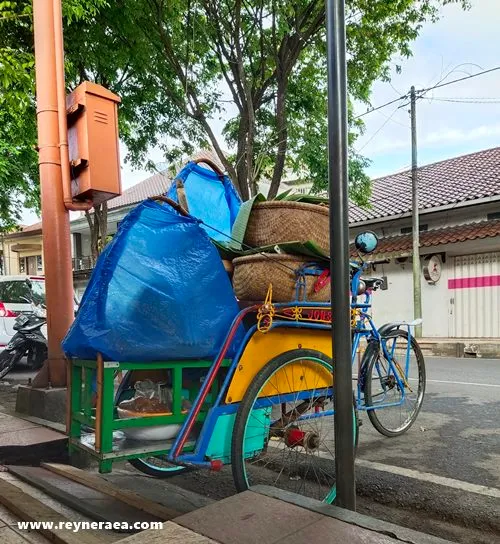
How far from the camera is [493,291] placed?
41.7ft

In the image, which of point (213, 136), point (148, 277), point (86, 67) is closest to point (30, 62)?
point (213, 136)

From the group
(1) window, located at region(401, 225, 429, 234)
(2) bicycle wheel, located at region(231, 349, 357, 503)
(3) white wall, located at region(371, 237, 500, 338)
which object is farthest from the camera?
(1) window, located at region(401, 225, 429, 234)

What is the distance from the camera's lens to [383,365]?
4.03 metres

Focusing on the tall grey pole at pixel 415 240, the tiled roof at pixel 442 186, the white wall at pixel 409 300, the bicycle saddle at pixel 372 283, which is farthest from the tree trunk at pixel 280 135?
the white wall at pixel 409 300

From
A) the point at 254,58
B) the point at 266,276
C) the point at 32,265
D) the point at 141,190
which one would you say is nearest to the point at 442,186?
the point at 254,58

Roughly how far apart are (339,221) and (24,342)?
7.56m

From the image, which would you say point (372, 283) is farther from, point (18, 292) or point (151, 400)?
point (18, 292)

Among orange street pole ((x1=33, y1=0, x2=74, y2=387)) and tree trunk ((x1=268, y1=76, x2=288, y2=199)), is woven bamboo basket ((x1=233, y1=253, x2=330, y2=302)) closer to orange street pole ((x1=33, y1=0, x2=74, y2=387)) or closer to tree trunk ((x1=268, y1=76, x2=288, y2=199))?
orange street pole ((x1=33, y1=0, x2=74, y2=387))

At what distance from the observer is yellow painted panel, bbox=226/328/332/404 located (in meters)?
2.69

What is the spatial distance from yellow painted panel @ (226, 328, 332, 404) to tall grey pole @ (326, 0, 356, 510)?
706mm

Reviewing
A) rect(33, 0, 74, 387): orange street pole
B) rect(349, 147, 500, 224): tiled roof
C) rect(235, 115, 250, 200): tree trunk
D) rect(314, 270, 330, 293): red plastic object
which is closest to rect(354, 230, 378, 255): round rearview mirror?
rect(314, 270, 330, 293): red plastic object

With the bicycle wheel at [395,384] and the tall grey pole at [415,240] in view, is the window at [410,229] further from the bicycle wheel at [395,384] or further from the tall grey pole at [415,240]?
the bicycle wheel at [395,384]

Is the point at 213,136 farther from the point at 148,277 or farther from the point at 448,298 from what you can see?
the point at 448,298

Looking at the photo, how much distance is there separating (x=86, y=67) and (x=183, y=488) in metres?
7.84
